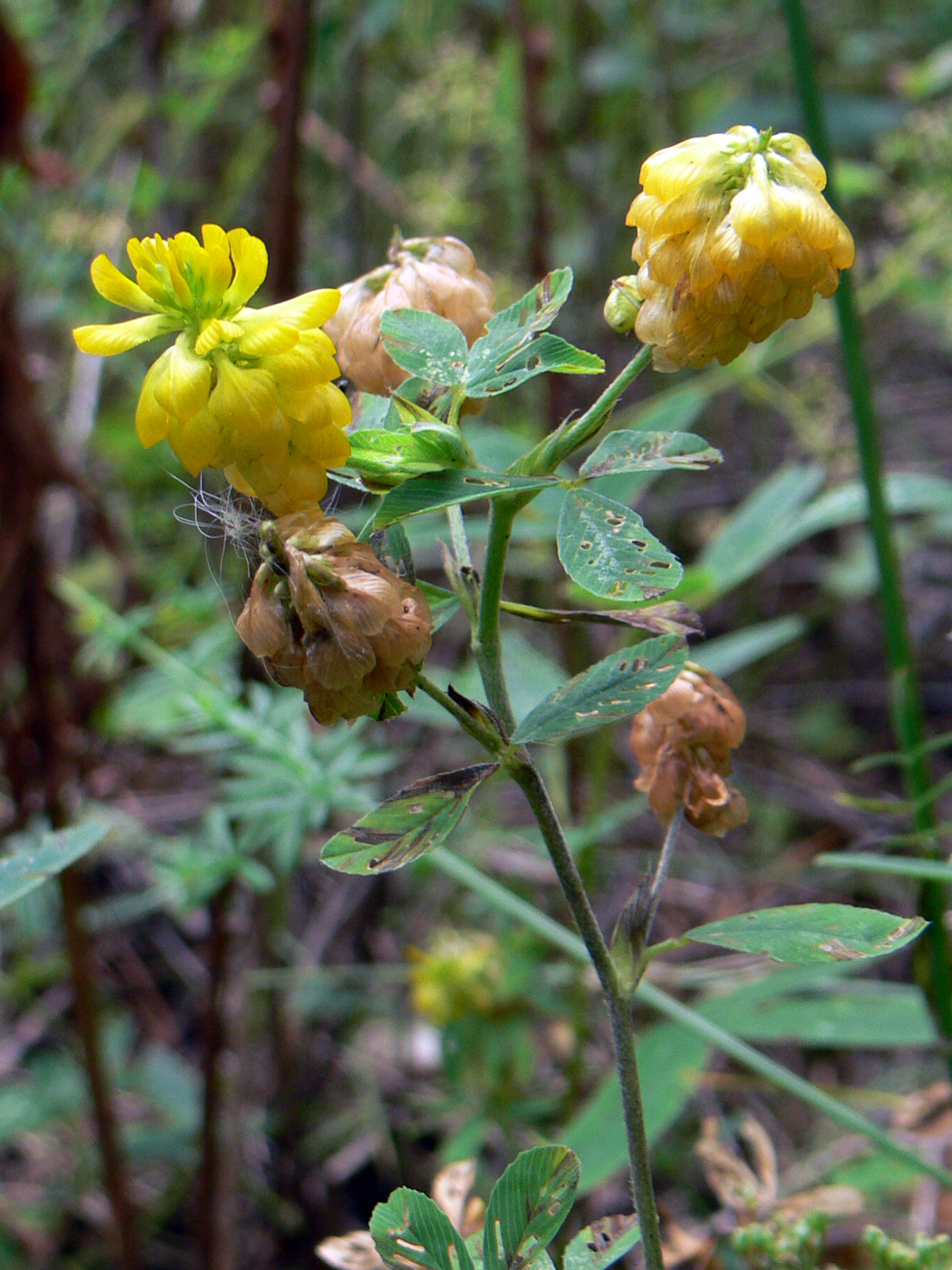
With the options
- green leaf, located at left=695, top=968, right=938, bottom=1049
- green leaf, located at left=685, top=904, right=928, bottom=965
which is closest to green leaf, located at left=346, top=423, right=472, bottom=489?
green leaf, located at left=685, top=904, right=928, bottom=965

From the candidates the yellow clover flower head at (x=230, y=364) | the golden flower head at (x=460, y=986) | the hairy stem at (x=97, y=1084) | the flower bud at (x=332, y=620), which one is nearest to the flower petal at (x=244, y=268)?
the yellow clover flower head at (x=230, y=364)

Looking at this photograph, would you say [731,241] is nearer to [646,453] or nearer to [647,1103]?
[646,453]

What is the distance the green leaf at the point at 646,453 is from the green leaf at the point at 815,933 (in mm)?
233

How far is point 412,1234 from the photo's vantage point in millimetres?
548

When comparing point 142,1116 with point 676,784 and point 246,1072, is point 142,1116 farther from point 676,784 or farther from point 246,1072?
point 676,784

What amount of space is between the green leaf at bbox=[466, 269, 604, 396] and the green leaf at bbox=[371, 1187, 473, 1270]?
1.38 feet

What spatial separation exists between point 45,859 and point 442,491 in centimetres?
36

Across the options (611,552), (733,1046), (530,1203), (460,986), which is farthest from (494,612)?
(460,986)

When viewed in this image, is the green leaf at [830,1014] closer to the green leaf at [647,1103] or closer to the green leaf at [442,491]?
the green leaf at [647,1103]

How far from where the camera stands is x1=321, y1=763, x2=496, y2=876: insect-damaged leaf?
51 centimetres

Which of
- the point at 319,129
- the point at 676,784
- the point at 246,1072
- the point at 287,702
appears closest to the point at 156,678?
the point at 287,702

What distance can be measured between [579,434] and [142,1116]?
1.90 m

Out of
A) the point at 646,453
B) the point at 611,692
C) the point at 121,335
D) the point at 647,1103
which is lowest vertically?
the point at 647,1103

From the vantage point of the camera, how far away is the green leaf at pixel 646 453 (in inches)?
22.0
